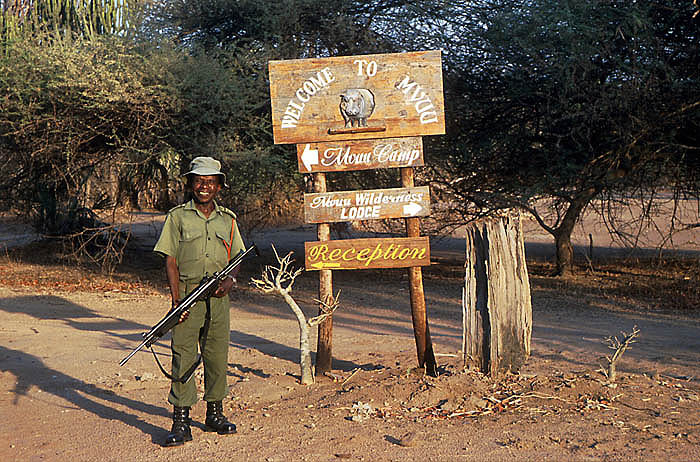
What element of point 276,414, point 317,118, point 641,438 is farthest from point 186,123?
point 641,438

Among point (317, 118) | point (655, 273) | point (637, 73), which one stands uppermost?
point (637, 73)

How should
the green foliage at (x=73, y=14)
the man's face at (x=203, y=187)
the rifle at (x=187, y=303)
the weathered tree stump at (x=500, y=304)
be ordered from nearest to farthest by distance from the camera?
the rifle at (x=187, y=303), the man's face at (x=203, y=187), the weathered tree stump at (x=500, y=304), the green foliage at (x=73, y=14)

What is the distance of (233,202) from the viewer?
14.5 m

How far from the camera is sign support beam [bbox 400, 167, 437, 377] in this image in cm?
663

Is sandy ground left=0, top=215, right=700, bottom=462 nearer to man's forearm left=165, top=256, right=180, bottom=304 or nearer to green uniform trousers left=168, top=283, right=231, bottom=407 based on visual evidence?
green uniform trousers left=168, top=283, right=231, bottom=407

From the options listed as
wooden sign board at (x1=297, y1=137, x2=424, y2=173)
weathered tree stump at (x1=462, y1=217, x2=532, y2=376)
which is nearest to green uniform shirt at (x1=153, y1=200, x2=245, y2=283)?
wooden sign board at (x1=297, y1=137, x2=424, y2=173)

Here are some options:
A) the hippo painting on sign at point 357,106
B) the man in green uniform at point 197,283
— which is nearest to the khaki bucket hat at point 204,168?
the man in green uniform at point 197,283

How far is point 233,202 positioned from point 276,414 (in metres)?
9.26

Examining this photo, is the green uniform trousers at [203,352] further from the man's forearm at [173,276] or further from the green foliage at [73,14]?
the green foliage at [73,14]

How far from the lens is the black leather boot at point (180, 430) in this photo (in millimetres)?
4914

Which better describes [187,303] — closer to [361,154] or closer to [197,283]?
[197,283]

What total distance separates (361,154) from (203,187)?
6.60 feet

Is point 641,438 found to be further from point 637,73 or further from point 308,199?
point 637,73

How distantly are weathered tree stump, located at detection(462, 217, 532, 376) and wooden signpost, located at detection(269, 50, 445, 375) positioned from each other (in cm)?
61
